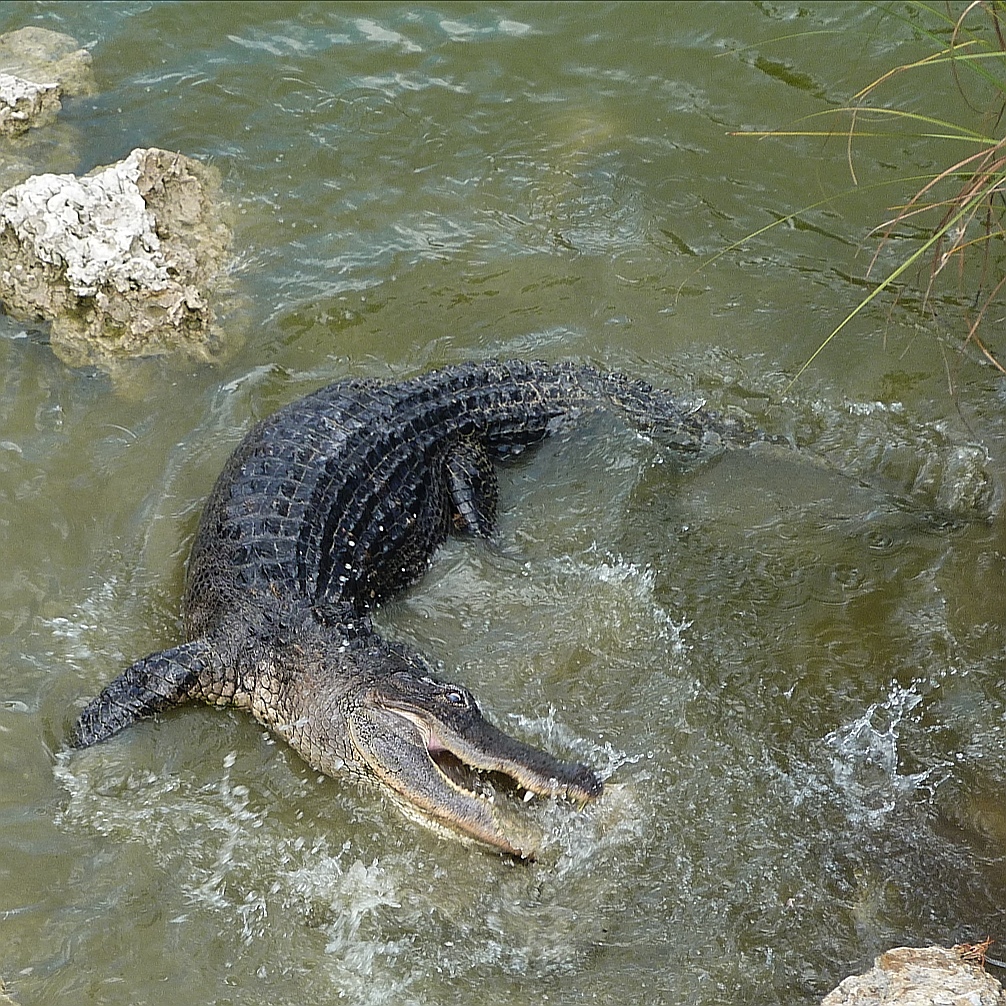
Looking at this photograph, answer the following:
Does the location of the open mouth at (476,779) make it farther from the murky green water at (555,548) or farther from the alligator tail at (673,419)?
the alligator tail at (673,419)

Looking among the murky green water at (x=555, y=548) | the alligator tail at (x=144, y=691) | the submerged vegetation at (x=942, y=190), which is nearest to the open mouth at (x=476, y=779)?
the murky green water at (x=555, y=548)

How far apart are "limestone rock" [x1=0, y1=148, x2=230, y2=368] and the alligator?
1133 mm

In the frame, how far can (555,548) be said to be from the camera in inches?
199

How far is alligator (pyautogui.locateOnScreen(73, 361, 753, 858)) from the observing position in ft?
11.8

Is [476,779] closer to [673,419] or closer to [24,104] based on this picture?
[673,419]

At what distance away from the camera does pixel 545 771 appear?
3451 millimetres

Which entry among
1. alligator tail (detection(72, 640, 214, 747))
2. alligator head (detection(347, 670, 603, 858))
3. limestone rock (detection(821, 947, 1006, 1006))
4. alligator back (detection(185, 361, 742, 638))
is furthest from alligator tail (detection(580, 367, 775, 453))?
limestone rock (detection(821, 947, 1006, 1006))

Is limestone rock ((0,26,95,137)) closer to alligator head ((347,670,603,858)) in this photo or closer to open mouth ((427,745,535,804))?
alligator head ((347,670,603,858))

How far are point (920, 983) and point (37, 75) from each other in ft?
24.3

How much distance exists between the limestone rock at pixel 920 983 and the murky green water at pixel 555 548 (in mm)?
324

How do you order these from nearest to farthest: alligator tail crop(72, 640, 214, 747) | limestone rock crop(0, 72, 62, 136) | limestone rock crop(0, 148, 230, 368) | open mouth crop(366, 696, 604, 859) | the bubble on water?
1. open mouth crop(366, 696, 604, 859)
2. the bubble on water
3. alligator tail crop(72, 640, 214, 747)
4. limestone rock crop(0, 148, 230, 368)
5. limestone rock crop(0, 72, 62, 136)

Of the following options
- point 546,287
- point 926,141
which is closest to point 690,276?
point 546,287

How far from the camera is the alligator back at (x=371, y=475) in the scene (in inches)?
175

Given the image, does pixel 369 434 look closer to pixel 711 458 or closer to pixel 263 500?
pixel 263 500
